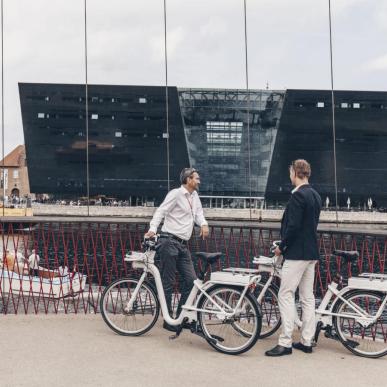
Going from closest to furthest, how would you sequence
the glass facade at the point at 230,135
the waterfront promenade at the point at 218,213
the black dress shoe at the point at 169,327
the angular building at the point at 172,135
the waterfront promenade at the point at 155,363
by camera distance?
the waterfront promenade at the point at 155,363 → the black dress shoe at the point at 169,327 → the waterfront promenade at the point at 218,213 → the angular building at the point at 172,135 → the glass facade at the point at 230,135

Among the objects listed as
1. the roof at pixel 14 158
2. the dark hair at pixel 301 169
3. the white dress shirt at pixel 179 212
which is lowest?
the white dress shirt at pixel 179 212

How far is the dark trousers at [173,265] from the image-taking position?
230 inches

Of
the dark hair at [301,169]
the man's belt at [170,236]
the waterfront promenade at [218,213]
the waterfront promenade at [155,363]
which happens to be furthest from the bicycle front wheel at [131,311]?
the waterfront promenade at [218,213]

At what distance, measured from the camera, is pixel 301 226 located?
206 inches

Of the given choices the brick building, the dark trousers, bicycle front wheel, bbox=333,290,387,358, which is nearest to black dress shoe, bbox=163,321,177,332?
the dark trousers

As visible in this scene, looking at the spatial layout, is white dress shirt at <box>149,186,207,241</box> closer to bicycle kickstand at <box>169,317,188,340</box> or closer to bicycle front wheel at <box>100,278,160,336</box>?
bicycle front wheel at <box>100,278,160,336</box>

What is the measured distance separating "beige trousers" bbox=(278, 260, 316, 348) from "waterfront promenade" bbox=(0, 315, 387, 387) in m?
0.22

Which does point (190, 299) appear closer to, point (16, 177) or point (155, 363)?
point (155, 363)

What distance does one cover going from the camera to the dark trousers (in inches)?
230

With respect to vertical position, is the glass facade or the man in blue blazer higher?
the glass facade

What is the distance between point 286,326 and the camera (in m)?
5.27

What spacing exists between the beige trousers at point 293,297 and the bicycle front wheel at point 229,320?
298 millimetres

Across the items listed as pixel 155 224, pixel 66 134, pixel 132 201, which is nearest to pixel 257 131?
pixel 132 201

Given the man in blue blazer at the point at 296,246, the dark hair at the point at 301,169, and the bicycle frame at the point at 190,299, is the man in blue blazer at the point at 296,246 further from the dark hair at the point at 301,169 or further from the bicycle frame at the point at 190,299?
the bicycle frame at the point at 190,299
